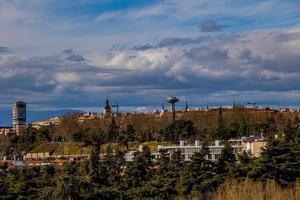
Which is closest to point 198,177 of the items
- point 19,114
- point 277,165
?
point 277,165

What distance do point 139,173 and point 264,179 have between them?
7.64m

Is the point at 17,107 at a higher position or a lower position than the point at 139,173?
higher

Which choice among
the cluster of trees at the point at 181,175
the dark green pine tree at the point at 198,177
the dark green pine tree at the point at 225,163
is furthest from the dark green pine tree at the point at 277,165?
the dark green pine tree at the point at 198,177

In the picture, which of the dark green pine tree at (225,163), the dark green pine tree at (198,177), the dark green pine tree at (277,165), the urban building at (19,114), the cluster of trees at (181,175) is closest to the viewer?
the cluster of trees at (181,175)

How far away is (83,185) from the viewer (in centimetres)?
2325

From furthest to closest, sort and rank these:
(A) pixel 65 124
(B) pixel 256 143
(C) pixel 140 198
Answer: (A) pixel 65 124
(B) pixel 256 143
(C) pixel 140 198

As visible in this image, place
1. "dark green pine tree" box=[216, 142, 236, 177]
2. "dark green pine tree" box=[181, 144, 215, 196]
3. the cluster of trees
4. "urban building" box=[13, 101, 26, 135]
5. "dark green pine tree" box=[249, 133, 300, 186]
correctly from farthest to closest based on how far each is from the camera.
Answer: "urban building" box=[13, 101, 26, 135] < "dark green pine tree" box=[216, 142, 236, 177] < "dark green pine tree" box=[181, 144, 215, 196] < "dark green pine tree" box=[249, 133, 300, 186] < the cluster of trees

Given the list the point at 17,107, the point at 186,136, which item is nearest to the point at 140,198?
the point at 186,136

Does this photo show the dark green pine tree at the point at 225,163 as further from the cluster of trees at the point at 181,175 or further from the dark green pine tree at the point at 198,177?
the dark green pine tree at the point at 198,177

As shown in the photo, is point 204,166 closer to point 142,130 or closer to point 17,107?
point 142,130

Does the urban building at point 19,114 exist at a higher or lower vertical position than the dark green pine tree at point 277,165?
higher

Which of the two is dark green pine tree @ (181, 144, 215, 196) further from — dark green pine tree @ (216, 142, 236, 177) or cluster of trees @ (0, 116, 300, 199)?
dark green pine tree @ (216, 142, 236, 177)

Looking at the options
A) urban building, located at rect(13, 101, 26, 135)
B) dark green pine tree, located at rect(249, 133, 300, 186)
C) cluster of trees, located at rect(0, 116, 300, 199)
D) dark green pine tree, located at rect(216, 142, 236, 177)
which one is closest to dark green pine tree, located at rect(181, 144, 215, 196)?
cluster of trees, located at rect(0, 116, 300, 199)

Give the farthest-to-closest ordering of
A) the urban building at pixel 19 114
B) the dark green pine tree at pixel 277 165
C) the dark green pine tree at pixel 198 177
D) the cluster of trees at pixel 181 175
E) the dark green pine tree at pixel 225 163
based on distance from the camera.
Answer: the urban building at pixel 19 114
the dark green pine tree at pixel 225 163
the dark green pine tree at pixel 198 177
the dark green pine tree at pixel 277 165
the cluster of trees at pixel 181 175
